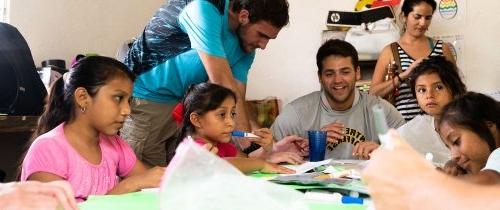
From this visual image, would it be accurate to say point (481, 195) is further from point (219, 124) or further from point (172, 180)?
point (219, 124)

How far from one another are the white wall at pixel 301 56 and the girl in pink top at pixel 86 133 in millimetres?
2296

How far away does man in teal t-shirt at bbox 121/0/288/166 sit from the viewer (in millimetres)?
1727

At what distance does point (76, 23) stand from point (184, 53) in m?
1.57

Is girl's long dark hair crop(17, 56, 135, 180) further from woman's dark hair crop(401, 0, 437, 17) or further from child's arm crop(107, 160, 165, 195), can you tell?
woman's dark hair crop(401, 0, 437, 17)

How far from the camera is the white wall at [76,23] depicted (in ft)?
9.70

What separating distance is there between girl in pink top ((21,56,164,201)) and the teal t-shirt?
0.94 ft

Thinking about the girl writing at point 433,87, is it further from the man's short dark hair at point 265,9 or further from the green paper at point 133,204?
the green paper at point 133,204

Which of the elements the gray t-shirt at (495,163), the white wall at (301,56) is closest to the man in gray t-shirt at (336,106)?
the gray t-shirt at (495,163)

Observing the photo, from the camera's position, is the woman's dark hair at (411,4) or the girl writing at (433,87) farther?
the woman's dark hair at (411,4)

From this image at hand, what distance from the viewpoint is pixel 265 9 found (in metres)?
1.80

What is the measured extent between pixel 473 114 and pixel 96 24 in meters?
2.56

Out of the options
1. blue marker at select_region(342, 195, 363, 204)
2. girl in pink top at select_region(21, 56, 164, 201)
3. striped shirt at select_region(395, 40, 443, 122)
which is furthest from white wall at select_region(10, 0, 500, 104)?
blue marker at select_region(342, 195, 363, 204)

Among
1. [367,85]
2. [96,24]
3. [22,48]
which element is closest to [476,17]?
[367,85]

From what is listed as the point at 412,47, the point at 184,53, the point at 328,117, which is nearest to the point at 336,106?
the point at 328,117
